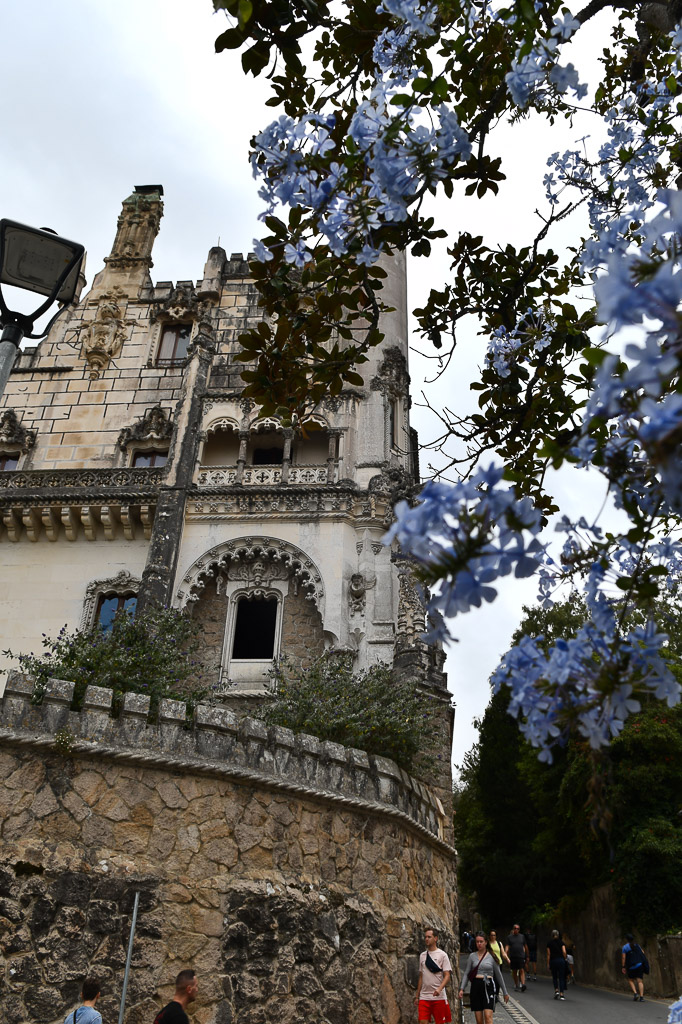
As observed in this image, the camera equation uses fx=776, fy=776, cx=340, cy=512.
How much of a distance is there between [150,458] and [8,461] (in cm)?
347

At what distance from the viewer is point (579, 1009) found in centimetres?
1238

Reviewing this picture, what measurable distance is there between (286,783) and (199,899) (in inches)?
54.0

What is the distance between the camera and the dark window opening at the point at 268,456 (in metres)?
18.2

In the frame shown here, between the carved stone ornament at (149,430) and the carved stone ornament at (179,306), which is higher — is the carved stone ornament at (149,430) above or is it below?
below

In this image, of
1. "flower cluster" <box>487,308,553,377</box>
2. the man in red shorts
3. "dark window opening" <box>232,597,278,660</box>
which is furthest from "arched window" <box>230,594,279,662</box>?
"flower cluster" <box>487,308,553,377</box>

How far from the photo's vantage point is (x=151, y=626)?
12.8 metres

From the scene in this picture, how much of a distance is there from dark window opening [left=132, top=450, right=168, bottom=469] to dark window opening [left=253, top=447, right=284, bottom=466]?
2097mm

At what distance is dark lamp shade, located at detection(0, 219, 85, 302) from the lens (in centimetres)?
530

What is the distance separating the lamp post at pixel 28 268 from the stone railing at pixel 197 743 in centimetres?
340

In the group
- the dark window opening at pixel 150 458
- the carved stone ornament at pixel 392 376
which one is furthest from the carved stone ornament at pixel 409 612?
the dark window opening at pixel 150 458

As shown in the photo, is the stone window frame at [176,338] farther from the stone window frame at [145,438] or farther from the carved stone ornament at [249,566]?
the carved stone ornament at [249,566]

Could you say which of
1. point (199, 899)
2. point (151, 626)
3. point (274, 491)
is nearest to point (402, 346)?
point (274, 491)

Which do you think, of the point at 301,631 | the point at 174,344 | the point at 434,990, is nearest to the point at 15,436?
the point at 174,344

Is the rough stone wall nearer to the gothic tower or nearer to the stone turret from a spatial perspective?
the gothic tower
